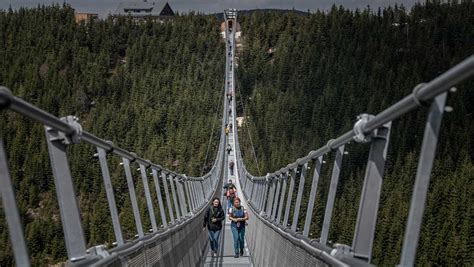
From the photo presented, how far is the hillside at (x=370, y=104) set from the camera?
8800 cm

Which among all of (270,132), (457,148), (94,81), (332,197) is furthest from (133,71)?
(332,197)

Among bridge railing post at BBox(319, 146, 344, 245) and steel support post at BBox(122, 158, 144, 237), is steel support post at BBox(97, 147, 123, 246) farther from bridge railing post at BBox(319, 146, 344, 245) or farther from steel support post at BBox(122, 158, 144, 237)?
A: bridge railing post at BBox(319, 146, 344, 245)

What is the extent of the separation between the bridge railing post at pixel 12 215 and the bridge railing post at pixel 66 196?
3.07 ft

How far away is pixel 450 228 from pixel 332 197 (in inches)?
3499

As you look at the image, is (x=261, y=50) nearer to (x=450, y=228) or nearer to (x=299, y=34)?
(x=299, y=34)

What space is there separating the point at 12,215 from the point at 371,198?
1.94 meters

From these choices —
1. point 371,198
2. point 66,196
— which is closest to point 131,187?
point 66,196

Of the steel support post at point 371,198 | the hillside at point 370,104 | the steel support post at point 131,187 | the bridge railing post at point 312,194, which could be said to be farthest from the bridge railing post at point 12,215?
the hillside at point 370,104

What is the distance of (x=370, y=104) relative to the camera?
468 ft

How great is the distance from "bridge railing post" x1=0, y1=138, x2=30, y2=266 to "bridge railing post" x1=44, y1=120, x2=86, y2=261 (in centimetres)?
93

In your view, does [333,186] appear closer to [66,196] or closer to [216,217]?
[66,196]

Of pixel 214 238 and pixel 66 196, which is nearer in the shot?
pixel 66 196

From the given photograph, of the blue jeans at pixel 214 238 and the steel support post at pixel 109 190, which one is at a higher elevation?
the steel support post at pixel 109 190

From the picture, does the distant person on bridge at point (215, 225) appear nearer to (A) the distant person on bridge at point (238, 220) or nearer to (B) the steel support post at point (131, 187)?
(A) the distant person on bridge at point (238, 220)
